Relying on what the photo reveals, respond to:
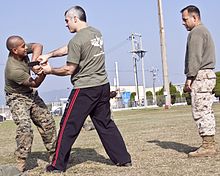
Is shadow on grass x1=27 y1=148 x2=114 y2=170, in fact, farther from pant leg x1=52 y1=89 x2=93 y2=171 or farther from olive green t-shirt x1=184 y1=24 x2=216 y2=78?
olive green t-shirt x1=184 y1=24 x2=216 y2=78

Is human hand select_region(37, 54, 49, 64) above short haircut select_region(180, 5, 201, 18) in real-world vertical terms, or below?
below

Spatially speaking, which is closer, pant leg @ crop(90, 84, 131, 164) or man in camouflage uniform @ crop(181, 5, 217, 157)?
pant leg @ crop(90, 84, 131, 164)

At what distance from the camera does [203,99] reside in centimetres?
734

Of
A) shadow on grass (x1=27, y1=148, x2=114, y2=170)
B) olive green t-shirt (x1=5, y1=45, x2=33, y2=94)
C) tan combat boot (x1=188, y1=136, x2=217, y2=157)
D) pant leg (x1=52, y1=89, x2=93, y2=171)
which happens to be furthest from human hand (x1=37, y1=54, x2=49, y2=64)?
tan combat boot (x1=188, y1=136, x2=217, y2=157)

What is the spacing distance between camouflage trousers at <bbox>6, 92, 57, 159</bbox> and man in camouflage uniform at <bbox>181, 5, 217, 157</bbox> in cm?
199

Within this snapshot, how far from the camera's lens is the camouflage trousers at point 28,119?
22.0 feet

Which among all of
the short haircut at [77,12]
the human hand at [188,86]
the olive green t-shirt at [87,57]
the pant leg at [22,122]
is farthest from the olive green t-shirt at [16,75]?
the human hand at [188,86]

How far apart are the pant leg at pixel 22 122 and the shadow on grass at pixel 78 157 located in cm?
54

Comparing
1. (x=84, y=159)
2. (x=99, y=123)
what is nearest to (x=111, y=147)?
(x=99, y=123)

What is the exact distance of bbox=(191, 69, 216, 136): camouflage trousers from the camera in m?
7.34

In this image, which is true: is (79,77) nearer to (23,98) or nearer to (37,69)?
(37,69)

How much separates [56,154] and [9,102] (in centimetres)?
104

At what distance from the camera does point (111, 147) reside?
6875mm

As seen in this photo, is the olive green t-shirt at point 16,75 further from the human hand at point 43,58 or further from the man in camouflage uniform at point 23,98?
the human hand at point 43,58
